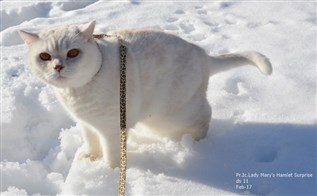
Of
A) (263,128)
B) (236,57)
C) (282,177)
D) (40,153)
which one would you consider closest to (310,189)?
(282,177)

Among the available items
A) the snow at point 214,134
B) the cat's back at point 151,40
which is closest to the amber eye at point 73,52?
the cat's back at point 151,40

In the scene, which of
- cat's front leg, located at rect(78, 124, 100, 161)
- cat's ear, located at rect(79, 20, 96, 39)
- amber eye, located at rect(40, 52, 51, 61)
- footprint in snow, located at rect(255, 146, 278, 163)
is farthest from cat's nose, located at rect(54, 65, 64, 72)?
footprint in snow, located at rect(255, 146, 278, 163)

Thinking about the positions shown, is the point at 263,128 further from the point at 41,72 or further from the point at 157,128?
the point at 41,72

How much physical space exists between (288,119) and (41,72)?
179 cm

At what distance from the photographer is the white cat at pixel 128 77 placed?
2152 mm

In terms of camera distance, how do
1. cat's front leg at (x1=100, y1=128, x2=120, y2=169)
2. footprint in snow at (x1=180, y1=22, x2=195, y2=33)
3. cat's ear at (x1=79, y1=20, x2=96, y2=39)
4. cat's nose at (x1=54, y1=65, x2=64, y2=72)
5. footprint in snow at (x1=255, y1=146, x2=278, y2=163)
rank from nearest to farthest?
cat's nose at (x1=54, y1=65, x2=64, y2=72), cat's ear at (x1=79, y1=20, x2=96, y2=39), cat's front leg at (x1=100, y1=128, x2=120, y2=169), footprint in snow at (x1=255, y1=146, x2=278, y2=163), footprint in snow at (x1=180, y1=22, x2=195, y2=33)

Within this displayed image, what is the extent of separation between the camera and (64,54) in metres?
2.14

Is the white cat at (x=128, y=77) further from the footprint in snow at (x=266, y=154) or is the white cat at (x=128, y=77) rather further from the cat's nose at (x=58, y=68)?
the footprint in snow at (x=266, y=154)

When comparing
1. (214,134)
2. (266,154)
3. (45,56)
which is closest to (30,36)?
(45,56)

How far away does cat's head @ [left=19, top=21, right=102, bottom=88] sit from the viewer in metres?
2.12

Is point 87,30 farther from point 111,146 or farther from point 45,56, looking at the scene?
point 111,146

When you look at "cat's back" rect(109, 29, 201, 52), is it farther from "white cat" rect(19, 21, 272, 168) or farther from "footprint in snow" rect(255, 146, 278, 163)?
"footprint in snow" rect(255, 146, 278, 163)

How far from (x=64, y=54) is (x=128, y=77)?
0.46 meters

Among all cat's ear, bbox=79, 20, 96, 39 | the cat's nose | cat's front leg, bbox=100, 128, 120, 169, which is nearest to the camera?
the cat's nose
